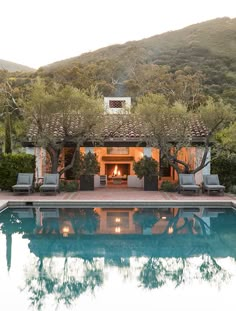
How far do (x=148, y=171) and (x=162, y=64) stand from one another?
51.1 meters

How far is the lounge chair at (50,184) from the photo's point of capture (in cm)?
2030

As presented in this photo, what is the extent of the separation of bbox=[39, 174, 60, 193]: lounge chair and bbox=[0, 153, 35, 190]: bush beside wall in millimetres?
1510

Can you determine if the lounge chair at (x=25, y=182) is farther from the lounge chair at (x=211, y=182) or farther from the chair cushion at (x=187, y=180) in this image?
the lounge chair at (x=211, y=182)

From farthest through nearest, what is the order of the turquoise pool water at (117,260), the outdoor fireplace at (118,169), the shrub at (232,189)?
the outdoor fireplace at (118,169)
the shrub at (232,189)
the turquoise pool water at (117,260)

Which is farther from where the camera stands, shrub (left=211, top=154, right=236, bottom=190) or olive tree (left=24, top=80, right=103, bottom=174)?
shrub (left=211, top=154, right=236, bottom=190)

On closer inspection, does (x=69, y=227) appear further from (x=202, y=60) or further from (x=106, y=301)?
(x=202, y=60)

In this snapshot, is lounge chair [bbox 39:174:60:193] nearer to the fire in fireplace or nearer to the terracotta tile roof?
the terracotta tile roof

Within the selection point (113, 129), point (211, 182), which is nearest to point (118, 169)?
point (113, 129)

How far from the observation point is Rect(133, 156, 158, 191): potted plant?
22.8m

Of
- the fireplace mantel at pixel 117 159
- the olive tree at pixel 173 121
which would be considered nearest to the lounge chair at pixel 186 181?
the olive tree at pixel 173 121

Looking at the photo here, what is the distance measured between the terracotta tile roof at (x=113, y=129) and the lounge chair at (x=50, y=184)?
2.19m

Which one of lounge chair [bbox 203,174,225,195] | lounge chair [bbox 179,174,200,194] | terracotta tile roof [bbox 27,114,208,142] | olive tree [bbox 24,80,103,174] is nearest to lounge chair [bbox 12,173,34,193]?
olive tree [bbox 24,80,103,174]

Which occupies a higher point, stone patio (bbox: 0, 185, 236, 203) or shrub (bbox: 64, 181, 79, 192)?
shrub (bbox: 64, 181, 79, 192)

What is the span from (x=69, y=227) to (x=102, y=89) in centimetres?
4116
